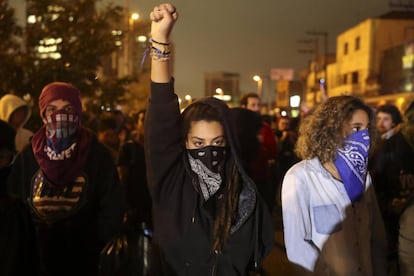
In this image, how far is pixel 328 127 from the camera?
3213 millimetres

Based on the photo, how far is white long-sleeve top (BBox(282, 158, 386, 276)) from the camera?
2.88 m

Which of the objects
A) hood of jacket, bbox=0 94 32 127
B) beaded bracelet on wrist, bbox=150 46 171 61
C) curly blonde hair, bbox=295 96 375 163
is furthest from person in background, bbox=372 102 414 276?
hood of jacket, bbox=0 94 32 127

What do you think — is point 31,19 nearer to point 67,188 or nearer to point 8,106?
point 8,106

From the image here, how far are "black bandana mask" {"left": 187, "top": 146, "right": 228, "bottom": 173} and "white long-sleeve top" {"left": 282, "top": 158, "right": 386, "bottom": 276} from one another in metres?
0.62

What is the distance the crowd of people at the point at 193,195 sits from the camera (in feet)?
7.97

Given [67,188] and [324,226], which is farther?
[67,188]

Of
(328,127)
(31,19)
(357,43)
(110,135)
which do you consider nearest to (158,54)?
(328,127)

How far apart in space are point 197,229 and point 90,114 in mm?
6882

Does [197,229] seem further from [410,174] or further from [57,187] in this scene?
[410,174]

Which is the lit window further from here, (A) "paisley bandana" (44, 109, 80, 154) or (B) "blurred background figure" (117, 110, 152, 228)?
(A) "paisley bandana" (44, 109, 80, 154)

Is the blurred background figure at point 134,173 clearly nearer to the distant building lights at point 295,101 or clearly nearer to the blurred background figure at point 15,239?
the blurred background figure at point 15,239

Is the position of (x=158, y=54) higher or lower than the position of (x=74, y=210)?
higher

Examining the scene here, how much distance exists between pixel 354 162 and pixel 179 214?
122 cm

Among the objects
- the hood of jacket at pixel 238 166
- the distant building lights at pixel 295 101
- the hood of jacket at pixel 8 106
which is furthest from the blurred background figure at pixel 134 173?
the distant building lights at pixel 295 101
